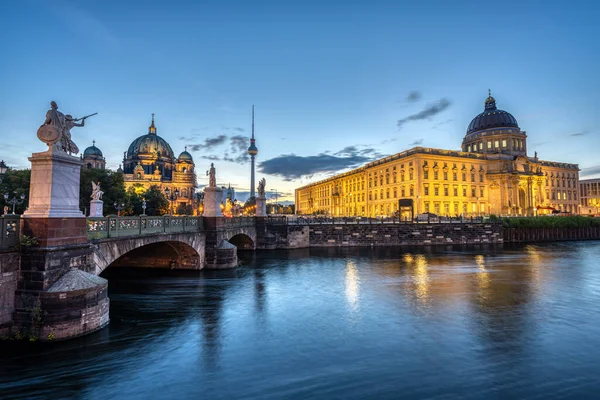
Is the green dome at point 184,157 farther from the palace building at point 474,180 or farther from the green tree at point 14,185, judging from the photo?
the green tree at point 14,185

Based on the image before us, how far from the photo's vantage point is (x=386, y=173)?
306 feet

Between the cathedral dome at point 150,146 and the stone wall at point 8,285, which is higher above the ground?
the cathedral dome at point 150,146

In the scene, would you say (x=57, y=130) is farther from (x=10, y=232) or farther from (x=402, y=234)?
(x=402, y=234)

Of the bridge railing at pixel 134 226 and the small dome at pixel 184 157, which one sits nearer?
the bridge railing at pixel 134 226

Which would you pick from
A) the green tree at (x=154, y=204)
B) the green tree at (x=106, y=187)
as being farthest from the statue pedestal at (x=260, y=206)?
the green tree at (x=154, y=204)

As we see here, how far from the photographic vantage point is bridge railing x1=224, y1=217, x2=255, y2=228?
31.4 m

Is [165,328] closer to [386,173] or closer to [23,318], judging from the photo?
[23,318]

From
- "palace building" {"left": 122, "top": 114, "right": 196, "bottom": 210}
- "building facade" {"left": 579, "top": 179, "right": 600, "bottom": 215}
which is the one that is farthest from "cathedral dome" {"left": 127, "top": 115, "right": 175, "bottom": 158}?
"building facade" {"left": 579, "top": 179, "right": 600, "bottom": 215}

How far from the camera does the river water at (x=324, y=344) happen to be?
31.2 feet

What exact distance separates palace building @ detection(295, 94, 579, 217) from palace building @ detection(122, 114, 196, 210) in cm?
5838

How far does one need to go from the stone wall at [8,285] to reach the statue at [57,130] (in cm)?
365

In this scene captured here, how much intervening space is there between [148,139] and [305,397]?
143m

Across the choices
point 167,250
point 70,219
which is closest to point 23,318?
point 70,219

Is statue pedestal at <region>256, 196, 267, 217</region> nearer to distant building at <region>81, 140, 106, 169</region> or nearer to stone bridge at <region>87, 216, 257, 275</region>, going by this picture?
stone bridge at <region>87, 216, 257, 275</region>
